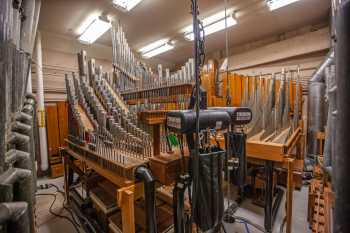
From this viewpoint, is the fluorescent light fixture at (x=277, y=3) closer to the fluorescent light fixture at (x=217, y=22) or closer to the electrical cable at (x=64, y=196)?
the fluorescent light fixture at (x=217, y=22)

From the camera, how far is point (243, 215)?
2205mm

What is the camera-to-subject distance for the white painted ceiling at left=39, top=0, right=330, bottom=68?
9.62 feet

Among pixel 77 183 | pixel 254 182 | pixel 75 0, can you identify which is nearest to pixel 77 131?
pixel 77 183

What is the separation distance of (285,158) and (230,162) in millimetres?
1021

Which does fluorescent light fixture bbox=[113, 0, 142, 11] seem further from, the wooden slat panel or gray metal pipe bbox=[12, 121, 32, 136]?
gray metal pipe bbox=[12, 121, 32, 136]

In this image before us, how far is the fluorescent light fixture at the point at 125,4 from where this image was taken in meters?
2.80

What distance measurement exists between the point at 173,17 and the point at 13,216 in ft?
12.3

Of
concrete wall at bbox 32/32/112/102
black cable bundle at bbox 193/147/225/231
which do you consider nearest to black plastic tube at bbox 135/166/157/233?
black cable bundle at bbox 193/147/225/231

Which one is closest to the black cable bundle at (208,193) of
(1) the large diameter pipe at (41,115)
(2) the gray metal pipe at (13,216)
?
(2) the gray metal pipe at (13,216)

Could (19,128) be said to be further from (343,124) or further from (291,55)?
(291,55)

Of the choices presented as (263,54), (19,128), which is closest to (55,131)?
(19,128)

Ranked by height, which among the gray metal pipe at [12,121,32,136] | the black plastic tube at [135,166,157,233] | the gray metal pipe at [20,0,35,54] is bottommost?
the black plastic tube at [135,166,157,233]

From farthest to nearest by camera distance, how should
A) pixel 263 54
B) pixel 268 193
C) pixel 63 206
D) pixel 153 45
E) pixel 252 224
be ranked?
pixel 153 45, pixel 263 54, pixel 63 206, pixel 252 224, pixel 268 193

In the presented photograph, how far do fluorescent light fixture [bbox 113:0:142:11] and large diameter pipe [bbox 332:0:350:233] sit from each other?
3.08 metres
